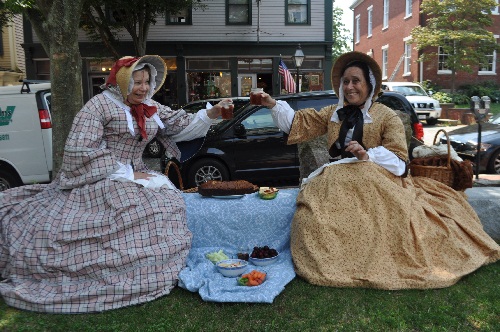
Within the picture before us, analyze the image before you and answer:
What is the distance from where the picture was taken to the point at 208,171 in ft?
26.2

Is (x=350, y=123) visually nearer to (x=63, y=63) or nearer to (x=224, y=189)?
(x=224, y=189)

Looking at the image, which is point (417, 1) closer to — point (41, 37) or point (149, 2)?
point (149, 2)

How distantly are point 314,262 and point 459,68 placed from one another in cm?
2087

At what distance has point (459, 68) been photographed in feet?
70.5

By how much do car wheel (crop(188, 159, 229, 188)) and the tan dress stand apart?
404 cm

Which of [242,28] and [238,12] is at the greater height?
[238,12]

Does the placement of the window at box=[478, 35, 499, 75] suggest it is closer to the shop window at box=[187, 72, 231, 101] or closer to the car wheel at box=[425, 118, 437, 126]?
the car wheel at box=[425, 118, 437, 126]

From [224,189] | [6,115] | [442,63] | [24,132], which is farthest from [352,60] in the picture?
[442,63]

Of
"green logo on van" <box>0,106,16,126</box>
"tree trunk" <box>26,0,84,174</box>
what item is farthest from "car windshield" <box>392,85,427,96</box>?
"tree trunk" <box>26,0,84,174</box>

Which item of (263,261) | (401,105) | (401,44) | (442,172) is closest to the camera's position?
(263,261)

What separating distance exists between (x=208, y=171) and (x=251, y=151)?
82 cm

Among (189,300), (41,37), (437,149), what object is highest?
(41,37)

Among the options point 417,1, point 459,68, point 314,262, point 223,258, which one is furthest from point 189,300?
point 417,1

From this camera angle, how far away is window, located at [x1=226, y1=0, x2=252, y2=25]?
1878 cm
